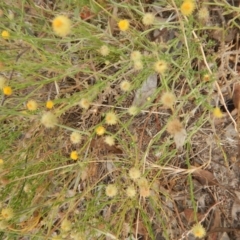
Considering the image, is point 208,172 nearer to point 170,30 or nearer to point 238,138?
point 238,138

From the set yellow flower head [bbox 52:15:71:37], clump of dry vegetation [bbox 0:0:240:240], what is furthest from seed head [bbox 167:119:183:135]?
yellow flower head [bbox 52:15:71:37]

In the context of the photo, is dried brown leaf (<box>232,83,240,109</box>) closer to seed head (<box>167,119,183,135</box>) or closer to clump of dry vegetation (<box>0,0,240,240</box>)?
clump of dry vegetation (<box>0,0,240,240</box>)

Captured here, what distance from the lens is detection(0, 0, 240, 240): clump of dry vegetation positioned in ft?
3.81

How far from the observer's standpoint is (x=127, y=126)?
1242 mm

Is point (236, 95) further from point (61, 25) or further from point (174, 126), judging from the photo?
point (61, 25)

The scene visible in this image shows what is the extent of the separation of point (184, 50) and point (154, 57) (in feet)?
0.44

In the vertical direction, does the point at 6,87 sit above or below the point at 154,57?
below

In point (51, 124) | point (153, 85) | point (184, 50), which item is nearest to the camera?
point (51, 124)

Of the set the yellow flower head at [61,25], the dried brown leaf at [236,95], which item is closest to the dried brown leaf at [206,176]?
the dried brown leaf at [236,95]

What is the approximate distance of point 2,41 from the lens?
49.9 inches

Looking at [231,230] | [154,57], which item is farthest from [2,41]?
[231,230]

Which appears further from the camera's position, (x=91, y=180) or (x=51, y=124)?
(x=91, y=180)

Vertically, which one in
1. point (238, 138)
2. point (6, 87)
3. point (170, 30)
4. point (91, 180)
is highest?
point (170, 30)

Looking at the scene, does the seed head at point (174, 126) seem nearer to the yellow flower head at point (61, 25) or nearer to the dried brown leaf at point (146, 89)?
the dried brown leaf at point (146, 89)
